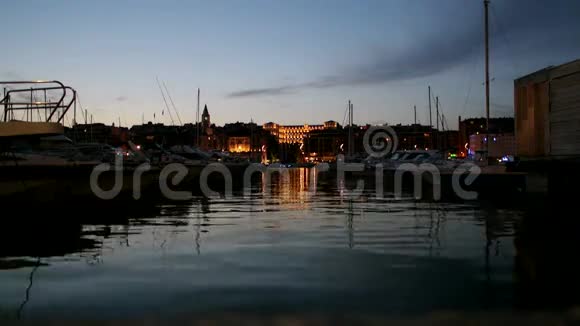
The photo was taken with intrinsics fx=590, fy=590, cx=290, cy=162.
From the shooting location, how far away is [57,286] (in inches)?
359

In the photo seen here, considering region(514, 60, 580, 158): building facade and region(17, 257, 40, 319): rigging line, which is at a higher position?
region(514, 60, 580, 158): building facade

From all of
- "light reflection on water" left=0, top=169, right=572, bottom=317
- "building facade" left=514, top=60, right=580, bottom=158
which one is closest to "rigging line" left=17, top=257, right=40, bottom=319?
"light reflection on water" left=0, top=169, right=572, bottom=317

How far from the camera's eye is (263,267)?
424 inches

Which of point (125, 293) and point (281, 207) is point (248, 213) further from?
point (125, 293)

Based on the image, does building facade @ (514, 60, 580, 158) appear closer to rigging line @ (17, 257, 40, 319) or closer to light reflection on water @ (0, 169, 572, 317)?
light reflection on water @ (0, 169, 572, 317)

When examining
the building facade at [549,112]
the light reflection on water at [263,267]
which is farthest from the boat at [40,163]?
the building facade at [549,112]

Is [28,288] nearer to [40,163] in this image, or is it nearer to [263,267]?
[263,267]

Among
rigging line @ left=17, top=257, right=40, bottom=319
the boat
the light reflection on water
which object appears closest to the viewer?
rigging line @ left=17, top=257, right=40, bottom=319

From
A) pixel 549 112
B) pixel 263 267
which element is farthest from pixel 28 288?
pixel 549 112

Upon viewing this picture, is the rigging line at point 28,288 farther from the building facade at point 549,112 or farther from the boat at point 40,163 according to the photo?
the building facade at point 549,112

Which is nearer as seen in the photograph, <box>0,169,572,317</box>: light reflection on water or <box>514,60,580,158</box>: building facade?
<box>0,169,572,317</box>: light reflection on water

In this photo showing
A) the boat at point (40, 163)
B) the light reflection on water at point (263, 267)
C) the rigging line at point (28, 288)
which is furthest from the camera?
the boat at point (40, 163)

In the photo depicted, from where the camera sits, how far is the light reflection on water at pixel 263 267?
8000mm

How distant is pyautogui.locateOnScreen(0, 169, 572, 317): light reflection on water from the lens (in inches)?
315
